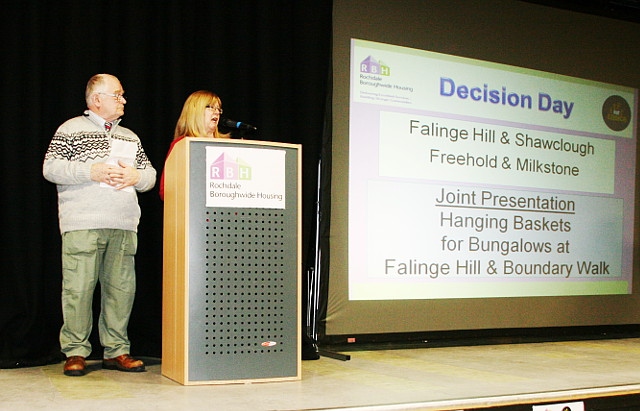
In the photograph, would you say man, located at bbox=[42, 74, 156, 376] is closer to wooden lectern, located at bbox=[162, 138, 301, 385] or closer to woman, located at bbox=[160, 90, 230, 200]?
woman, located at bbox=[160, 90, 230, 200]

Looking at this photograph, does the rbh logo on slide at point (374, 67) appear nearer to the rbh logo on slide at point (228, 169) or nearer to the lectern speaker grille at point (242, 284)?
the lectern speaker grille at point (242, 284)

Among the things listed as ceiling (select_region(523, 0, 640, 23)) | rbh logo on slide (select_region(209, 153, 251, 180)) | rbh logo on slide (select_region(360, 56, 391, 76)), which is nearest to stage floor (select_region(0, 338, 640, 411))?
rbh logo on slide (select_region(209, 153, 251, 180))

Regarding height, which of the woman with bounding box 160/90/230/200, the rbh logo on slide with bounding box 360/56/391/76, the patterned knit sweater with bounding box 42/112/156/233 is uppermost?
the rbh logo on slide with bounding box 360/56/391/76

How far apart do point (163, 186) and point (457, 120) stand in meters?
2.09

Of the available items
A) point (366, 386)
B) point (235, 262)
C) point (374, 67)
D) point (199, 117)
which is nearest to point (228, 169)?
point (235, 262)

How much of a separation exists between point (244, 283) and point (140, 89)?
1390 mm

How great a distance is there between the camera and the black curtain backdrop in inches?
131

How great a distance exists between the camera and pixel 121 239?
10.1 ft

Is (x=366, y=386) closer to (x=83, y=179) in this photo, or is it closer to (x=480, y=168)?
(x=83, y=179)

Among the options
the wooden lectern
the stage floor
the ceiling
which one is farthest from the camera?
the ceiling

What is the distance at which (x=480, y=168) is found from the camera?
4.50 m

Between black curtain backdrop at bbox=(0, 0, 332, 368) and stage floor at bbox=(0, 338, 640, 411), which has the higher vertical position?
black curtain backdrop at bbox=(0, 0, 332, 368)

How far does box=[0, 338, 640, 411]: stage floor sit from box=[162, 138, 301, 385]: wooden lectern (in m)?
0.11

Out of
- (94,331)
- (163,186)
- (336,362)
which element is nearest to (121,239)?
(163,186)
